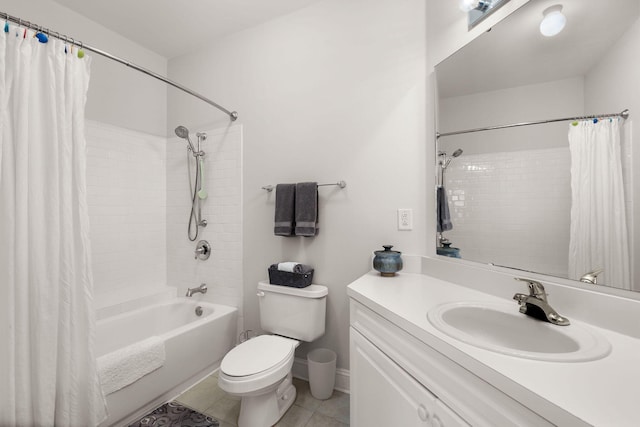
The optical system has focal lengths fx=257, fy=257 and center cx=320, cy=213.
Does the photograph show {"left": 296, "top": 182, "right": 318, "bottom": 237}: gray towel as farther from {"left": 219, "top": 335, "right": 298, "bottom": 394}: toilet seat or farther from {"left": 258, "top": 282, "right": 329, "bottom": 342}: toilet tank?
{"left": 219, "top": 335, "right": 298, "bottom": 394}: toilet seat

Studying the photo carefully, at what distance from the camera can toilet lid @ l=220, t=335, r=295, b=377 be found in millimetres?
1285

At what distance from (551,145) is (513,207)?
267 mm

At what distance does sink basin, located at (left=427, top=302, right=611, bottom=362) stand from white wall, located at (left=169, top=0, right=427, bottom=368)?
0.58m

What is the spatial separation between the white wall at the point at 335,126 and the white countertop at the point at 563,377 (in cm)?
85

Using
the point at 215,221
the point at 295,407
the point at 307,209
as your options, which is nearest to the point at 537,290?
the point at 307,209

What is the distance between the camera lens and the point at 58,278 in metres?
1.04

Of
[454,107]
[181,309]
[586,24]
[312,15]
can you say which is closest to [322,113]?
[312,15]

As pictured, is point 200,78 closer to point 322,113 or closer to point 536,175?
point 322,113

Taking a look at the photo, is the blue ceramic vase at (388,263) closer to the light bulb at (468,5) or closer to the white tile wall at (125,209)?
the light bulb at (468,5)

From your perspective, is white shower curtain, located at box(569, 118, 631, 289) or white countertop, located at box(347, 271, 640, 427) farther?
white shower curtain, located at box(569, 118, 631, 289)

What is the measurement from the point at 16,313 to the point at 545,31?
7.36 feet

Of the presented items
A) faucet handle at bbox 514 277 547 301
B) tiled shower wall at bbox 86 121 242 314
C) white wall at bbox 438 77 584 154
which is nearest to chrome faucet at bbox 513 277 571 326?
faucet handle at bbox 514 277 547 301

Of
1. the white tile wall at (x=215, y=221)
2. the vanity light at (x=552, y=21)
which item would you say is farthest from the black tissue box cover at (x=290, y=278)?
the vanity light at (x=552, y=21)

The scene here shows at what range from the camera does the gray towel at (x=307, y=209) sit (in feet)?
5.59
